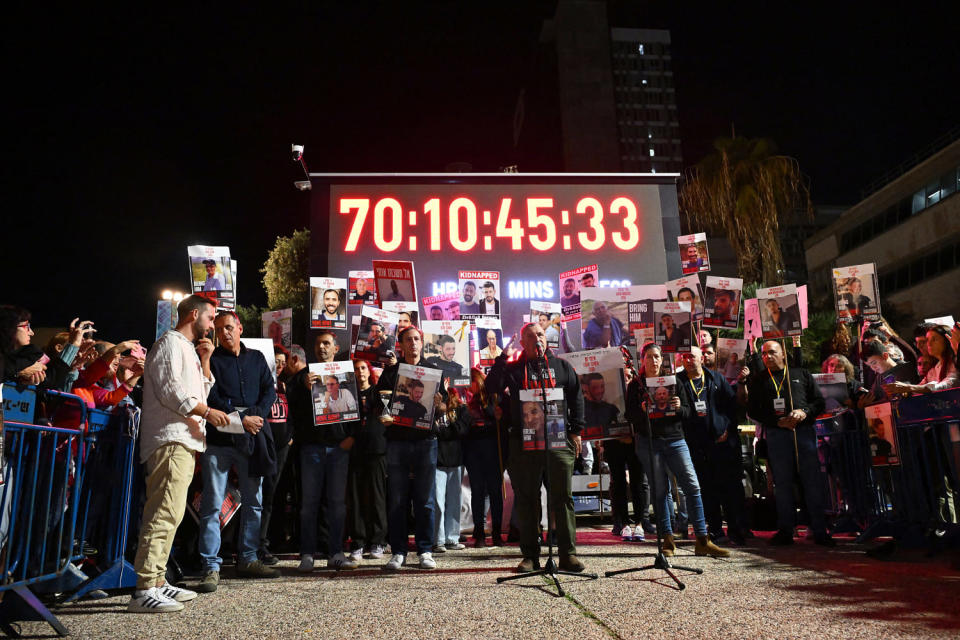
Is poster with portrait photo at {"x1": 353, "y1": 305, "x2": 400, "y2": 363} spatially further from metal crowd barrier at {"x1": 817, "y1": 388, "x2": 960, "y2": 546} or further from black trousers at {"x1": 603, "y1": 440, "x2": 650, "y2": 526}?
metal crowd barrier at {"x1": 817, "y1": 388, "x2": 960, "y2": 546}

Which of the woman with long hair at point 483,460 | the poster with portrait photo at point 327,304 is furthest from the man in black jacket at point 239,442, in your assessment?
the woman with long hair at point 483,460

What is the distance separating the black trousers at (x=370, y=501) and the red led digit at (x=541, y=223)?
645 centimetres

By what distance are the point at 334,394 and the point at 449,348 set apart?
139cm

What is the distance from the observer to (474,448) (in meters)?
7.76

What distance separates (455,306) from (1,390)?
232 inches

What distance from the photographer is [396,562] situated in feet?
18.7

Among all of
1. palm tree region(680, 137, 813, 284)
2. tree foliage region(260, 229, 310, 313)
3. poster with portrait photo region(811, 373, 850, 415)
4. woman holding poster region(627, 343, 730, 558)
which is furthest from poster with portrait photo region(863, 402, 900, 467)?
tree foliage region(260, 229, 310, 313)

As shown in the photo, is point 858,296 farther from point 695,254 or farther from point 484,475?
point 484,475

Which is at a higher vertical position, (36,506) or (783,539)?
(36,506)

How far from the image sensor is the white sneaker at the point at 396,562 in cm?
567

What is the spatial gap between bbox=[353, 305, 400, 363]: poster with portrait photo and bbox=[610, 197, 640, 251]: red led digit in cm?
608

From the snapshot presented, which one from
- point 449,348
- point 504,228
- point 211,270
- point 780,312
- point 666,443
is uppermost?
point 504,228

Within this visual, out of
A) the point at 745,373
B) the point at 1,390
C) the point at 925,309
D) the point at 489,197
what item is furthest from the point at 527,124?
the point at 1,390

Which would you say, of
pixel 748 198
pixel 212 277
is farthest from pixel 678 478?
pixel 748 198
